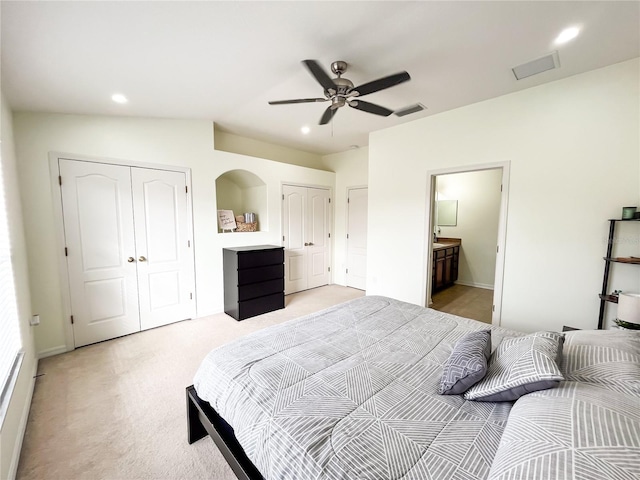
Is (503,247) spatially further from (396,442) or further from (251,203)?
(251,203)

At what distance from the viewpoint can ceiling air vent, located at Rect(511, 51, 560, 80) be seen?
2227 millimetres

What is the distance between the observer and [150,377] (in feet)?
7.75

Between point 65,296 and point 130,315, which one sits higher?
point 65,296

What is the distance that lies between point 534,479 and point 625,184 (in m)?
3.00

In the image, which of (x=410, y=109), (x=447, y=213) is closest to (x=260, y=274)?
(x=410, y=109)

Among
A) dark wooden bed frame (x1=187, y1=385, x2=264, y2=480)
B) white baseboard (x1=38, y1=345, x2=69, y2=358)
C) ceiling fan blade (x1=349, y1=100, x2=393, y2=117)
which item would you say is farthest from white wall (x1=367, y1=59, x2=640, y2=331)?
white baseboard (x1=38, y1=345, x2=69, y2=358)

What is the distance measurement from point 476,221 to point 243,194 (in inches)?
181

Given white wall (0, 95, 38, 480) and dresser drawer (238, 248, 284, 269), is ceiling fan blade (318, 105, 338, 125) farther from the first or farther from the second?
white wall (0, 95, 38, 480)

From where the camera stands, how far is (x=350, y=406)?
115 centimetres

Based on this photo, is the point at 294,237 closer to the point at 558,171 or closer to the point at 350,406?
the point at 558,171

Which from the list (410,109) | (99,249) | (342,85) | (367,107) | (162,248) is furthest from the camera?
(162,248)


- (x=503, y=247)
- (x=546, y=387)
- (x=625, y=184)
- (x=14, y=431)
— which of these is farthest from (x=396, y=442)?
(x=625, y=184)

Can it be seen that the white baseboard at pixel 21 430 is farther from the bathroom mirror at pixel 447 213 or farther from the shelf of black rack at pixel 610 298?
the bathroom mirror at pixel 447 213

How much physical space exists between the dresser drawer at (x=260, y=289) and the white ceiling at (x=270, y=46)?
238 centimetres
